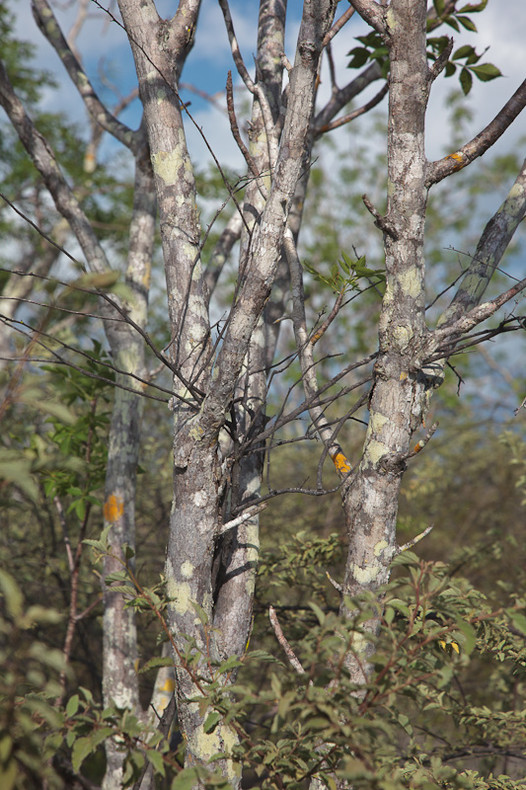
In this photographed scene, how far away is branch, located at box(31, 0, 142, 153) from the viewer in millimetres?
2967

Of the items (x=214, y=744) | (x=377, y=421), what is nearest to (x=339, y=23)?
(x=377, y=421)

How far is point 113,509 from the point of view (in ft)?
8.38

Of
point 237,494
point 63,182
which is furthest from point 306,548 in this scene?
point 63,182

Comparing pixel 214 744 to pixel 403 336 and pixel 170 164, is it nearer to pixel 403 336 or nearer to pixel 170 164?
pixel 403 336

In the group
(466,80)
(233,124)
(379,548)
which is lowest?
(379,548)

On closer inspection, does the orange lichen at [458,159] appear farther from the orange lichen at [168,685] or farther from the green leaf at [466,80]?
the orange lichen at [168,685]

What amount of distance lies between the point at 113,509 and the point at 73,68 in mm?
2273

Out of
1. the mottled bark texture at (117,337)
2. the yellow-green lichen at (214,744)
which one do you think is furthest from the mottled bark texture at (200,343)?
the mottled bark texture at (117,337)

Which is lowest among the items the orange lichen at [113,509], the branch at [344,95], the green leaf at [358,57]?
the orange lichen at [113,509]

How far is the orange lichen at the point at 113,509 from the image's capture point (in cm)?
255

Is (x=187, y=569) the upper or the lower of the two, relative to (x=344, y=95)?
lower

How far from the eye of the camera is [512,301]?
1.68 m

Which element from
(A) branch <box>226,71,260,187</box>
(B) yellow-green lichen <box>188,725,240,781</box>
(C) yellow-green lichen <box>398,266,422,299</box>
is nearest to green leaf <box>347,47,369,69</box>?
(A) branch <box>226,71,260,187</box>

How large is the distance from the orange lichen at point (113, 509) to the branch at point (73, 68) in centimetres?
174
